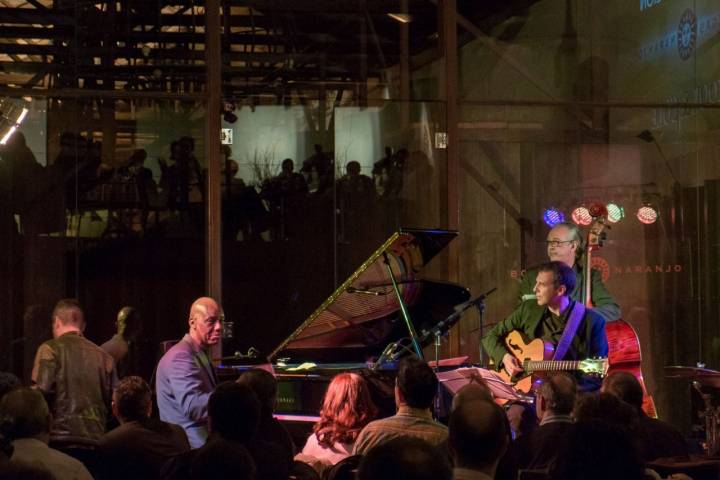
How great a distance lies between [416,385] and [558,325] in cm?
293

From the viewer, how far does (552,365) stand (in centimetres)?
789

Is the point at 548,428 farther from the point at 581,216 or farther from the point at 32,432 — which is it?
the point at 581,216

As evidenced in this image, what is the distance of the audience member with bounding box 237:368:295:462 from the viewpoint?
5516mm

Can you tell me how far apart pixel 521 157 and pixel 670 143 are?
156cm

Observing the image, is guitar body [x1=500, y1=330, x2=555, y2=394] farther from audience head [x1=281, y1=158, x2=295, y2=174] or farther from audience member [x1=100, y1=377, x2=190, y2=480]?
audience member [x1=100, y1=377, x2=190, y2=480]

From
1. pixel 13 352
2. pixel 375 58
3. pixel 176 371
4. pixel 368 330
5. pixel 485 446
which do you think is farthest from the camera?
pixel 375 58

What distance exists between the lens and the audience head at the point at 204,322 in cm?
729

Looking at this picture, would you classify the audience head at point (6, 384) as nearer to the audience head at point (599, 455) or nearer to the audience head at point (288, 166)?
the audience head at point (599, 455)

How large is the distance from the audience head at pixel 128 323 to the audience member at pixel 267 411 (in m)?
4.01

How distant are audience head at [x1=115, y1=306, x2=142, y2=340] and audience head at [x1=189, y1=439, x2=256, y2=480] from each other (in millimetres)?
6229

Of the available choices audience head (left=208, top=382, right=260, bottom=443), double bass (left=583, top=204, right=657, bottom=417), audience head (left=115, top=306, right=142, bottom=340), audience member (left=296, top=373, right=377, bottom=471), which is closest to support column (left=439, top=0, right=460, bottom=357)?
double bass (left=583, top=204, right=657, bottom=417)

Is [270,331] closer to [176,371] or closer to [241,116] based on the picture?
[241,116]

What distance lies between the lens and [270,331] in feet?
33.7

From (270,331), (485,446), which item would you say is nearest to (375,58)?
(270,331)
